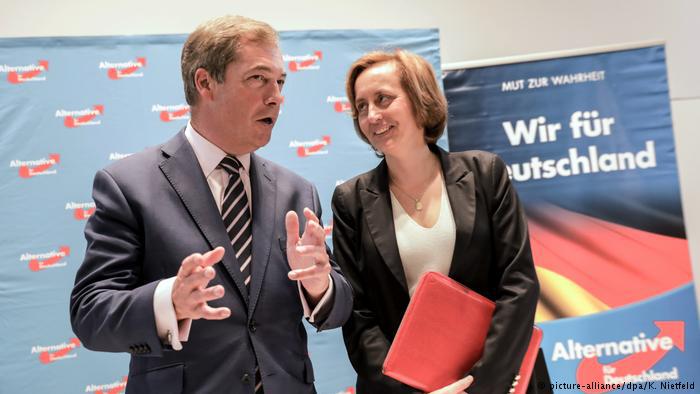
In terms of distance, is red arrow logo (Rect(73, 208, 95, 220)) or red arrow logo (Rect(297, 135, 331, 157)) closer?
red arrow logo (Rect(73, 208, 95, 220))

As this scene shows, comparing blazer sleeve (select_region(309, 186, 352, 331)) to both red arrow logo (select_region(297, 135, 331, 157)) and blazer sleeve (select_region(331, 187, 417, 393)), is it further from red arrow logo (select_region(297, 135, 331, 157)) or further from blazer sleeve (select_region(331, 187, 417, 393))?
red arrow logo (select_region(297, 135, 331, 157))

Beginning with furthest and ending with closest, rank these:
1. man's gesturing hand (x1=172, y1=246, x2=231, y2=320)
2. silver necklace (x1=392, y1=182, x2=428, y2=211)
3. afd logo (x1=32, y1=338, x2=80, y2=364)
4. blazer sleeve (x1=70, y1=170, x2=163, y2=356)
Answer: afd logo (x1=32, y1=338, x2=80, y2=364)
silver necklace (x1=392, y1=182, x2=428, y2=211)
blazer sleeve (x1=70, y1=170, x2=163, y2=356)
man's gesturing hand (x1=172, y1=246, x2=231, y2=320)

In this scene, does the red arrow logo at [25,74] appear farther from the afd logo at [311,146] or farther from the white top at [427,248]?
the white top at [427,248]

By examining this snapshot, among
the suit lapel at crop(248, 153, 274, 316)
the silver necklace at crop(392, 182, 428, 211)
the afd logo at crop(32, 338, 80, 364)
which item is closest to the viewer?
the suit lapel at crop(248, 153, 274, 316)

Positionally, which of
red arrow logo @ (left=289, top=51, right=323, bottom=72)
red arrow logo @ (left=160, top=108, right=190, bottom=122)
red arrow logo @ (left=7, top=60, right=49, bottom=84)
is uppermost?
red arrow logo @ (left=7, top=60, right=49, bottom=84)

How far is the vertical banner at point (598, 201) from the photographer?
4.38m

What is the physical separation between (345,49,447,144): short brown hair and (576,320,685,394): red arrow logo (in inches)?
96.2

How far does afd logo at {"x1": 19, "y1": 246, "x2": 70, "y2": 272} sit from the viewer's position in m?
4.00

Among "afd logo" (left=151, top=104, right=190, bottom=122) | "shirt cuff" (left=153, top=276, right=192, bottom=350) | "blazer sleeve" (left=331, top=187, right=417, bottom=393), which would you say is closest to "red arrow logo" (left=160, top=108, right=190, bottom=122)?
"afd logo" (left=151, top=104, right=190, bottom=122)

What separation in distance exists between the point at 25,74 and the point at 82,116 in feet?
1.38

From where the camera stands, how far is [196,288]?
167 cm

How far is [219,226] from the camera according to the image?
6.61 feet

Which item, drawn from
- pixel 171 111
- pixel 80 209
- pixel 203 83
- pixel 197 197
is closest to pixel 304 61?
pixel 171 111

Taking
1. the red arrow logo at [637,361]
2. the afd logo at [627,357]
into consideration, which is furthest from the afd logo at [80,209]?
the red arrow logo at [637,361]
